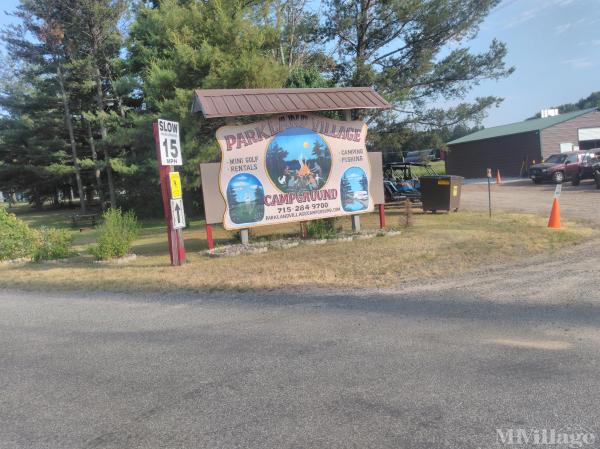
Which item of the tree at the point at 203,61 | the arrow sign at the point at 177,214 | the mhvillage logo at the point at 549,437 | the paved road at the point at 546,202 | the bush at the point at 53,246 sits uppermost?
the tree at the point at 203,61

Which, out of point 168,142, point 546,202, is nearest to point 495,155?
point 546,202

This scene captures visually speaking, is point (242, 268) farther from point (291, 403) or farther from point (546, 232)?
point (546, 232)

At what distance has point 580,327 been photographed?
4871 millimetres

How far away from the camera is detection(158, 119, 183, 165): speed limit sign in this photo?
9.72m

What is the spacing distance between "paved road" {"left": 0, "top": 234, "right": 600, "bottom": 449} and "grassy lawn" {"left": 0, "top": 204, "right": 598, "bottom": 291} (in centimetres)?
117

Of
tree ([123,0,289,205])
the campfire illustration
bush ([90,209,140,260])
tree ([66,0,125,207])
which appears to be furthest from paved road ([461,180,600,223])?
tree ([66,0,125,207])

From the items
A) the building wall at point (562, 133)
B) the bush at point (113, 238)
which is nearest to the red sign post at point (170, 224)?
the bush at point (113, 238)

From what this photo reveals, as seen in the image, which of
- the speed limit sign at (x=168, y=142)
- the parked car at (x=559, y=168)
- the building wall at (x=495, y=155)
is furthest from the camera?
the building wall at (x=495, y=155)

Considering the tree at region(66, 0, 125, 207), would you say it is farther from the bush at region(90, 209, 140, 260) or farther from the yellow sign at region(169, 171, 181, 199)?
the yellow sign at region(169, 171, 181, 199)

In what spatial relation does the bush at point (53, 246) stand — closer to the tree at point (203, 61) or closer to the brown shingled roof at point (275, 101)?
the brown shingled roof at point (275, 101)

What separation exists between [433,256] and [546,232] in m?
3.75

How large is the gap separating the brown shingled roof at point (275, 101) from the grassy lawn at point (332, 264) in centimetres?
328

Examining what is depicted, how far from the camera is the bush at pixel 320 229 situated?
12.0 metres

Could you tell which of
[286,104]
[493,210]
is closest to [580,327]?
[286,104]
